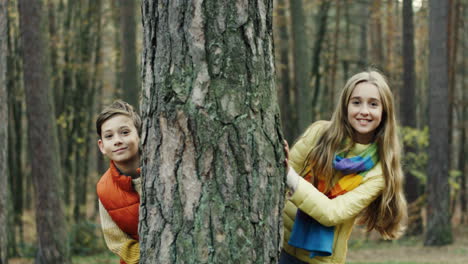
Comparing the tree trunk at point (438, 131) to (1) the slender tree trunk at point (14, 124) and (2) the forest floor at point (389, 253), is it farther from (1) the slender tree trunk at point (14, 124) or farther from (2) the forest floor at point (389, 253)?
(1) the slender tree trunk at point (14, 124)

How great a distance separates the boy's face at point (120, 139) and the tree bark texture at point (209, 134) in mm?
859

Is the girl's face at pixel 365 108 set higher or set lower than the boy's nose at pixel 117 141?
higher

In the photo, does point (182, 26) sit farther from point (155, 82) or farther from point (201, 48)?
point (155, 82)

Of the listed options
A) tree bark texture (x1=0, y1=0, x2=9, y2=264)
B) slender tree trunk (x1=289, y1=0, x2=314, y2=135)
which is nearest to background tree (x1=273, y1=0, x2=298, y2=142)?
slender tree trunk (x1=289, y1=0, x2=314, y2=135)

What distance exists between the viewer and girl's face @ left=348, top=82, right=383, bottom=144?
3035 millimetres

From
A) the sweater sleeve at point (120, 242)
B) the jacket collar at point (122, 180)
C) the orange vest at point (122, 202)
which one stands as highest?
the jacket collar at point (122, 180)

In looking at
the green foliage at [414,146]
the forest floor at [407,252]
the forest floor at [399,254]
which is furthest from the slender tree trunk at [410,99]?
the forest floor at [399,254]

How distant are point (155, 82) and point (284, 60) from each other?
14657mm

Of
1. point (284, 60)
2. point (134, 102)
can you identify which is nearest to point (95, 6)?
point (134, 102)

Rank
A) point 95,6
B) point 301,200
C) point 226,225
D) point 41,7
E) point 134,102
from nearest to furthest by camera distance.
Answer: point 226,225 < point 301,200 < point 41,7 < point 134,102 < point 95,6

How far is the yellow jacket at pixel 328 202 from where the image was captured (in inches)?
108

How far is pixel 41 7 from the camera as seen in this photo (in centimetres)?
873

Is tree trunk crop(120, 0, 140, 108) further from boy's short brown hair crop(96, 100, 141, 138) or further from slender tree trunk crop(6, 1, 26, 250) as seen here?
boy's short brown hair crop(96, 100, 141, 138)

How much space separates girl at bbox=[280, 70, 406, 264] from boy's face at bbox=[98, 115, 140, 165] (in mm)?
895
